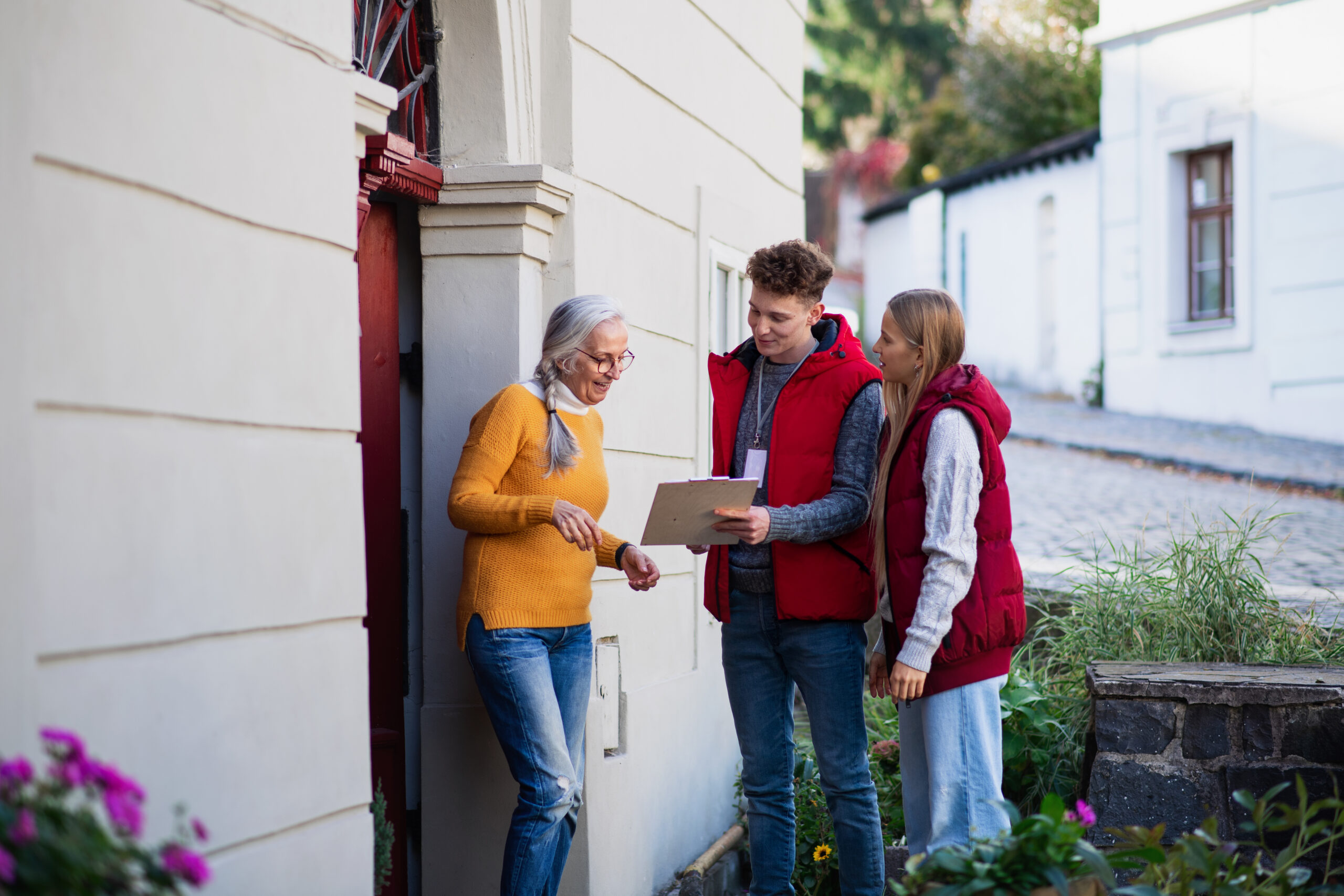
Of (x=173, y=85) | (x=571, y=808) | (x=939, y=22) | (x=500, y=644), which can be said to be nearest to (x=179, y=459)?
(x=173, y=85)

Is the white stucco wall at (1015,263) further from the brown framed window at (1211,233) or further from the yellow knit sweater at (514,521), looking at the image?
the yellow knit sweater at (514,521)

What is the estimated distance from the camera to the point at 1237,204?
1342 centimetres

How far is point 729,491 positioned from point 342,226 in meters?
1.04

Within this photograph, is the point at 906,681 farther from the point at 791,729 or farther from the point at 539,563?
the point at 539,563

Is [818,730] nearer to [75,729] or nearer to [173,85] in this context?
[75,729]

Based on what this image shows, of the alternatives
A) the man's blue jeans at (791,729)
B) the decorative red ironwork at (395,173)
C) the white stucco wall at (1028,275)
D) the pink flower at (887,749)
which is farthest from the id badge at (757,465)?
the white stucco wall at (1028,275)

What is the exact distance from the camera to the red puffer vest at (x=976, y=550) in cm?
269

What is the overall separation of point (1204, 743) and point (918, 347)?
1.49 m

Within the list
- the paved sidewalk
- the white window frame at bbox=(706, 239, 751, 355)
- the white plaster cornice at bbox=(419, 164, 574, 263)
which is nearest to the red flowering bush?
the white plaster cornice at bbox=(419, 164, 574, 263)

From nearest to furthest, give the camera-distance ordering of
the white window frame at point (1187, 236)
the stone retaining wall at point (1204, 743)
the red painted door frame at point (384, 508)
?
1. the stone retaining wall at point (1204, 743)
2. the red painted door frame at point (384, 508)
3. the white window frame at point (1187, 236)

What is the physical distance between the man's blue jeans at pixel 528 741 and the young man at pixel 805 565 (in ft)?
1.70

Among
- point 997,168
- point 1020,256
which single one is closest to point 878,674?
point 1020,256

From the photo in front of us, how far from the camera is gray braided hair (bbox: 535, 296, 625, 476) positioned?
3008 millimetres

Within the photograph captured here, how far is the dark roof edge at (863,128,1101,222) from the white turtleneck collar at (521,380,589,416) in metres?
14.3
